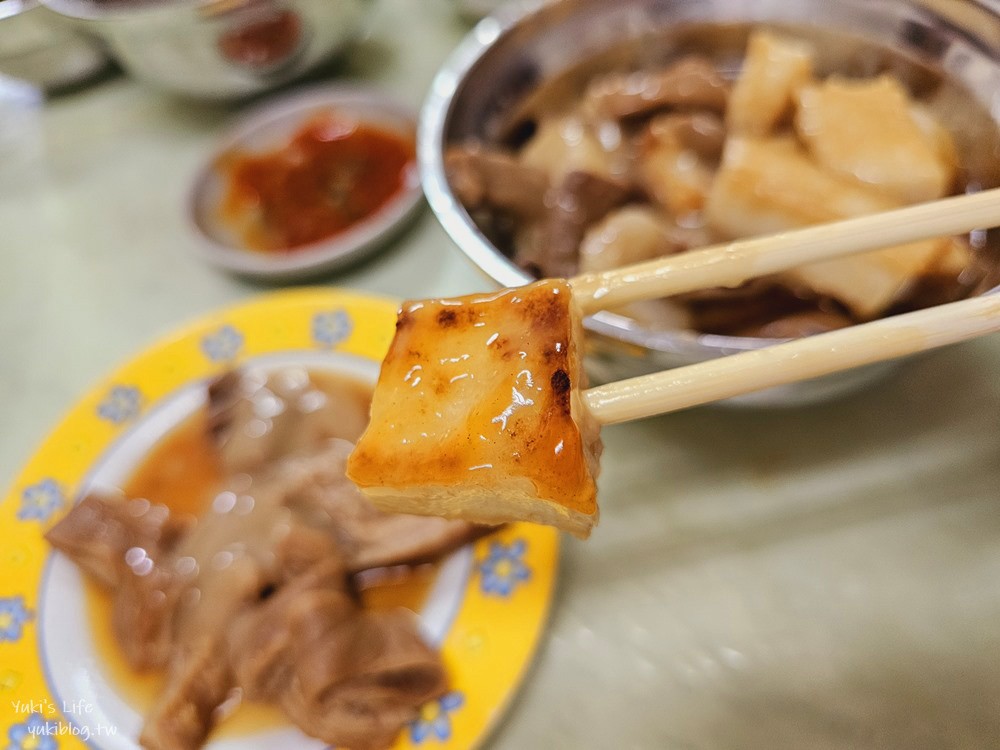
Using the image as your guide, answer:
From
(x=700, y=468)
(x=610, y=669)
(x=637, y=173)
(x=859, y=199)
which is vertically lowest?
(x=610, y=669)

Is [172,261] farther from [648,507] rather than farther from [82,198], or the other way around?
[648,507]

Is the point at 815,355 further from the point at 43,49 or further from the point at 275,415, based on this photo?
the point at 43,49

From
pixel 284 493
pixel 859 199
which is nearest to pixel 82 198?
pixel 284 493

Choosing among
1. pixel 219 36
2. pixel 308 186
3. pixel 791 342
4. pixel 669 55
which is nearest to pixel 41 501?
pixel 308 186

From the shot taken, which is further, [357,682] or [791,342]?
[357,682]

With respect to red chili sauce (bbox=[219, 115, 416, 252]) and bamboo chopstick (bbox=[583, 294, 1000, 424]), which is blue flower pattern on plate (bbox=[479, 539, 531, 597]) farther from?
red chili sauce (bbox=[219, 115, 416, 252])

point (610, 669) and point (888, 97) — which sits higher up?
point (888, 97)
